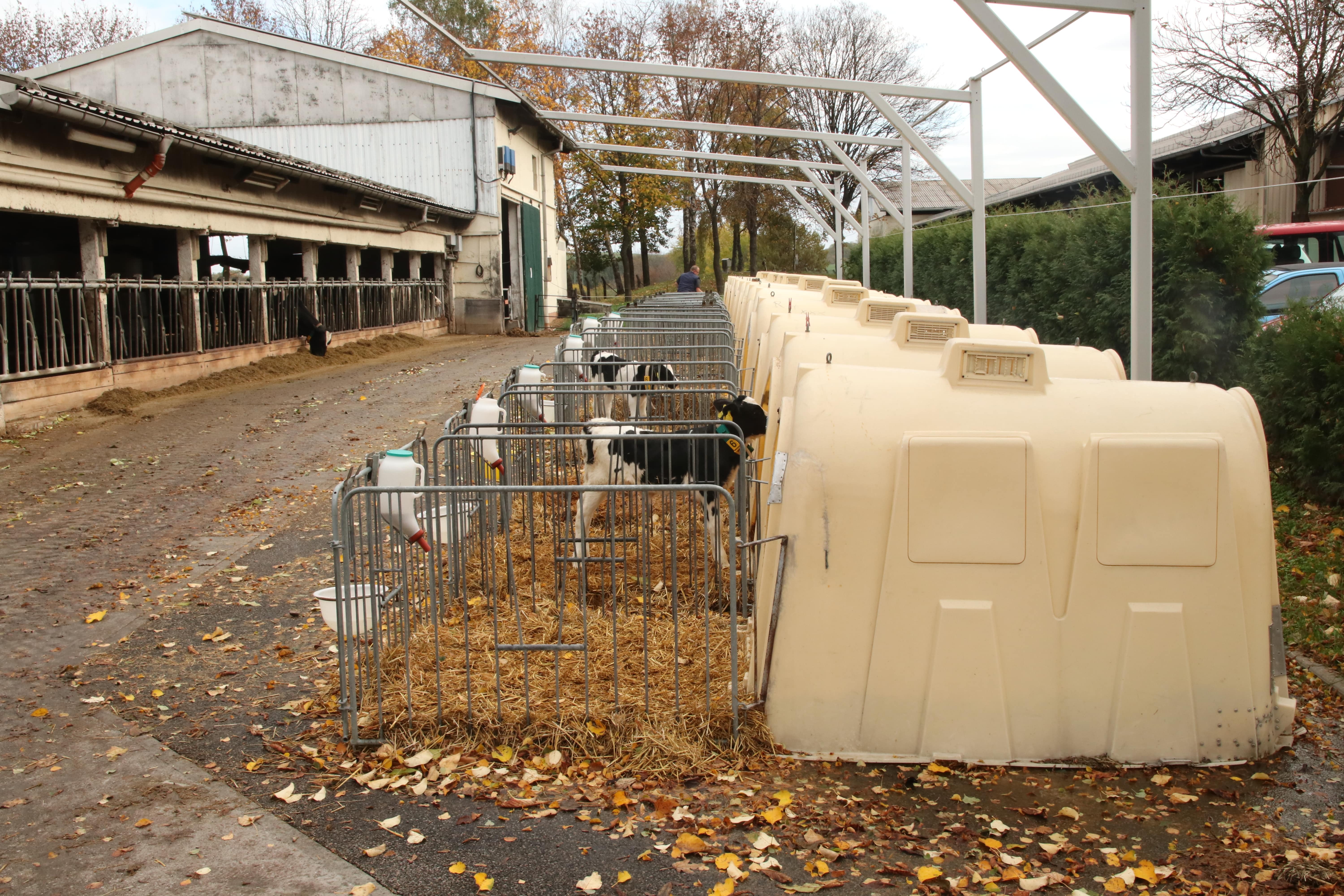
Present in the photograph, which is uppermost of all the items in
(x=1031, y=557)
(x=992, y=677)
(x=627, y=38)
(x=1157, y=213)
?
Result: (x=627, y=38)

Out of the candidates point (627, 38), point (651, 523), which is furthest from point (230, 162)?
point (627, 38)

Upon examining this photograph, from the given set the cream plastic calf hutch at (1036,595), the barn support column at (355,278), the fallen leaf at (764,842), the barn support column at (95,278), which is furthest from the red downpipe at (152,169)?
the fallen leaf at (764,842)

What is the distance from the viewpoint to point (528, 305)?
3338cm

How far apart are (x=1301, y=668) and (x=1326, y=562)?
165 centimetres

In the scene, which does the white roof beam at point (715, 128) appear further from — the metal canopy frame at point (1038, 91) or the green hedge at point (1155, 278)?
the green hedge at point (1155, 278)

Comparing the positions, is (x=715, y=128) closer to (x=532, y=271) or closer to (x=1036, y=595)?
(x=1036, y=595)

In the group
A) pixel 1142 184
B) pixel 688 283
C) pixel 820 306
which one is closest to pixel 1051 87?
pixel 1142 184

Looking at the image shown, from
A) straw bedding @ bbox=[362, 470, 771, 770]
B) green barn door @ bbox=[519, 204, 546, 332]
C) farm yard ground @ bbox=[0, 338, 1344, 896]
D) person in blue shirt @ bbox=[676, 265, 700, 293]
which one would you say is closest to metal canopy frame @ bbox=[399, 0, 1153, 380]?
farm yard ground @ bbox=[0, 338, 1344, 896]

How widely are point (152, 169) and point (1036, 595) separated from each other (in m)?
14.6

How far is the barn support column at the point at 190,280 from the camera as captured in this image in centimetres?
1670

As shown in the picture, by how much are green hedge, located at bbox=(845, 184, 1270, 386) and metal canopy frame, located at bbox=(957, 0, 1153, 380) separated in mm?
1120

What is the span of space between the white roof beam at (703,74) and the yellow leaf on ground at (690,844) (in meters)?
7.04

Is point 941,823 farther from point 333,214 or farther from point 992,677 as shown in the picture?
point 333,214

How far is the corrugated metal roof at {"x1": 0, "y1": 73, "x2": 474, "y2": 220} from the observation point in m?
11.8
